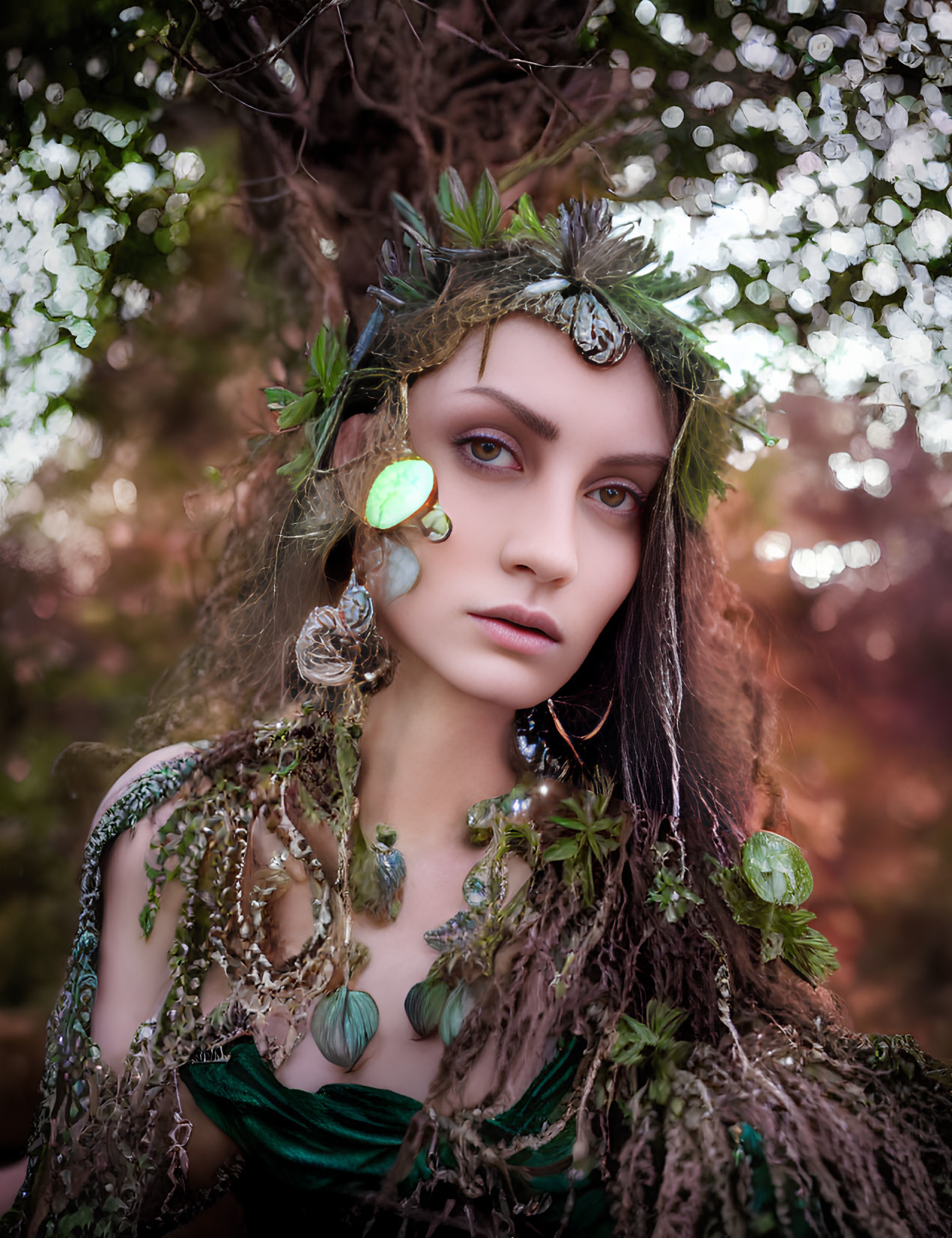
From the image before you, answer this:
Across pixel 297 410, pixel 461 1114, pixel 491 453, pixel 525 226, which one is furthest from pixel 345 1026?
pixel 525 226

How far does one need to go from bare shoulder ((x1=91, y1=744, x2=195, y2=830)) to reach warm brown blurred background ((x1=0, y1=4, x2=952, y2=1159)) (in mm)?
398

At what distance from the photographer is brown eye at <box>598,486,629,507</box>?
4.22ft

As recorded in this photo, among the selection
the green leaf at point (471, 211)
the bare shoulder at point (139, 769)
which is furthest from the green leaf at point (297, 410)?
the bare shoulder at point (139, 769)

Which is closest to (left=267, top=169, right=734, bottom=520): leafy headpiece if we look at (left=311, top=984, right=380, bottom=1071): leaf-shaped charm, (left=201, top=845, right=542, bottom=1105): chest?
(left=201, top=845, right=542, bottom=1105): chest

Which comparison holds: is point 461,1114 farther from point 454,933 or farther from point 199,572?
point 199,572

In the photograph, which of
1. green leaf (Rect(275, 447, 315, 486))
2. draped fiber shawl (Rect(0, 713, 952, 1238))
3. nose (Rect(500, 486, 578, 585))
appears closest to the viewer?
draped fiber shawl (Rect(0, 713, 952, 1238))

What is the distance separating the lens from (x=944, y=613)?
2002mm

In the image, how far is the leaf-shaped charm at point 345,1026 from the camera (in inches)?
47.5

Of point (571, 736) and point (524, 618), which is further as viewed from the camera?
point (571, 736)

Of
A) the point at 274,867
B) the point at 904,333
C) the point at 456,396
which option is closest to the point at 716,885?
the point at 274,867

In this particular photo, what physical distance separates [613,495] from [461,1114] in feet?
2.93

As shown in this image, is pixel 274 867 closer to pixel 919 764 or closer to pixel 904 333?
pixel 919 764

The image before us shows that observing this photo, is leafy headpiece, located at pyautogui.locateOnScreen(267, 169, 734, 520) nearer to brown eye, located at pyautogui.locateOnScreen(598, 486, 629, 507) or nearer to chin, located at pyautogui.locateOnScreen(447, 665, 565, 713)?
brown eye, located at pyautogui.locateOnScreen(598, 486, 629, 507)

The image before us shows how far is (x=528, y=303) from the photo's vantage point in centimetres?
122
